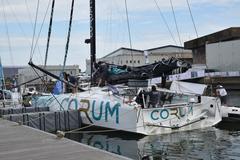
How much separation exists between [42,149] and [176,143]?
611cm

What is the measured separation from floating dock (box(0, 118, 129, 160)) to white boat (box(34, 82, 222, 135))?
4536mm

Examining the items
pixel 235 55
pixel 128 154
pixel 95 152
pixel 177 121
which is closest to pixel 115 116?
pixel 177 121

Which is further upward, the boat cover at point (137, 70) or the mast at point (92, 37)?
the mast at point (92, 37)

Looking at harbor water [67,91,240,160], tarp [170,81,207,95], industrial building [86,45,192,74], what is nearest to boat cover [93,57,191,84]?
tarp [170,81,207,95]

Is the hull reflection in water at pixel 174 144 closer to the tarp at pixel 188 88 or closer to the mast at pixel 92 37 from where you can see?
the tarp at pixel 188 88

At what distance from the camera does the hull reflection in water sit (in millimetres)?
12266

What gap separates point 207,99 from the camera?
17.5m

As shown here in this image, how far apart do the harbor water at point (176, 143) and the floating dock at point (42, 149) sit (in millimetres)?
2348

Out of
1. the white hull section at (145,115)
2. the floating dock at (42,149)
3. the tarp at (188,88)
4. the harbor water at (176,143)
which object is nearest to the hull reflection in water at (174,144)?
the harbor water at (176,143)

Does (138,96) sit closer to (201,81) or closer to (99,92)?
(99,92)

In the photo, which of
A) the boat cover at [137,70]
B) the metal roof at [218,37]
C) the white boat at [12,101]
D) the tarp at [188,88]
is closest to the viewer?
the boat cover at [137,70]

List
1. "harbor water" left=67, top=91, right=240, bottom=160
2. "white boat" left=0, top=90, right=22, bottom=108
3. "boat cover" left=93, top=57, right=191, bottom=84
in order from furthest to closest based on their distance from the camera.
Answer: "white boat" left=0, top=90, right=22, bottom=108, "boat cover" left=93, top=57, right=191, bottom=84, "harbor water" left=67, top=91, right=240, bottom=160

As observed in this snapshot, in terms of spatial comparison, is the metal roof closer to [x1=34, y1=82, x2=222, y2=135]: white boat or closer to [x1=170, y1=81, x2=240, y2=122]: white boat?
[x1=170, y1=81, x2=240, y2=122]: white boat

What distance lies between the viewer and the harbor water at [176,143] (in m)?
12.2
